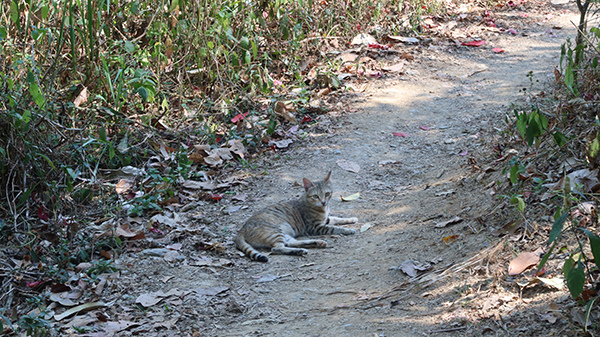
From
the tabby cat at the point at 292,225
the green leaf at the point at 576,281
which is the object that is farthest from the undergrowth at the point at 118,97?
the green leaf at the point at 576,281

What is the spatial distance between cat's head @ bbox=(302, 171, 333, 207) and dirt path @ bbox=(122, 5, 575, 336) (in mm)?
274

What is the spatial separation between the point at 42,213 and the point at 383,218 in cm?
295

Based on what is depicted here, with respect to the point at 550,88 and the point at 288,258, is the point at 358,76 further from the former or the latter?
the point at 288,258

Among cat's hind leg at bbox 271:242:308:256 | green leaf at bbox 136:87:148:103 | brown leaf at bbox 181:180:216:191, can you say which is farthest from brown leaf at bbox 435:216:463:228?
green leaf at bbox 136:87:148:103

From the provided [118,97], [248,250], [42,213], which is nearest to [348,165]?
[248,250]

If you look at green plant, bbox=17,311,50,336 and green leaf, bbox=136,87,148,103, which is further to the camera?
green leaf, bbox=136,87,148,103

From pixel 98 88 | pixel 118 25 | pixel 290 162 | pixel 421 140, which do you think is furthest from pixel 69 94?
pixel 421 140

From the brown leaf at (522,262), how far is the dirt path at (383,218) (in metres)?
0.28

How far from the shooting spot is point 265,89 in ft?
24.4

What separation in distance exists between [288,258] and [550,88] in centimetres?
404

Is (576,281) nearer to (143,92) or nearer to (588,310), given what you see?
(588,310)

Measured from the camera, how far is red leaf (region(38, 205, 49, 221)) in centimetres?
468

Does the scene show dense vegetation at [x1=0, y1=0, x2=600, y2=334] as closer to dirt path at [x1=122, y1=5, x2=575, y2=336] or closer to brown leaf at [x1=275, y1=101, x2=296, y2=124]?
brown leaf at [x1=275, y1=101, x2=296, y2=124]

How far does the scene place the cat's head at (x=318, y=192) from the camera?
16.9 ft
